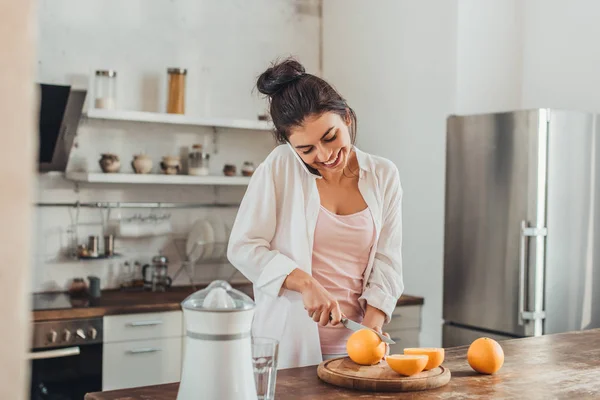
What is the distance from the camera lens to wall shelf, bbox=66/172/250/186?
362 centimetres

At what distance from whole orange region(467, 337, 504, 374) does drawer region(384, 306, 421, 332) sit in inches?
82.6

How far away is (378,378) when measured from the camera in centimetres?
163

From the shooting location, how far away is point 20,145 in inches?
17.0

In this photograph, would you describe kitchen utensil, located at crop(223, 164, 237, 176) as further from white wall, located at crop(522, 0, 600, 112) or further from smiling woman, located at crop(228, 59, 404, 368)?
smiling woman, located at crop(228, 59, 404, 368)

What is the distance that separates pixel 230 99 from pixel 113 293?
129 centimetres

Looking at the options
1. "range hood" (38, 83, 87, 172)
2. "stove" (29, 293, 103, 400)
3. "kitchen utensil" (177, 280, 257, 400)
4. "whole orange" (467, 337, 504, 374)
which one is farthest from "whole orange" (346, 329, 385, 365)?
"range hood" (38, 83, 87, 172)

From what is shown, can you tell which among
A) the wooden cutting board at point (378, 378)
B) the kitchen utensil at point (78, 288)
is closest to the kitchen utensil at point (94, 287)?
the kitchen utensil at point (78, 288)

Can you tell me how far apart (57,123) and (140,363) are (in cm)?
120

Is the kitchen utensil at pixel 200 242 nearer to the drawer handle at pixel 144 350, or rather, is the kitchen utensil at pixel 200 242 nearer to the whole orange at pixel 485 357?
the drawer handle at pixel 144 350

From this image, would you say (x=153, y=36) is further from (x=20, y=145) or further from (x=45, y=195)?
(x=20, y=145)

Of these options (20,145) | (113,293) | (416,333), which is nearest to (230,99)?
(113,293)

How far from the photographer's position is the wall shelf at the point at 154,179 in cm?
362

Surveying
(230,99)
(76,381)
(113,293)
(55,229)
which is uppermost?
(230,99)

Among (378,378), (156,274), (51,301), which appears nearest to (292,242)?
(378,378)
